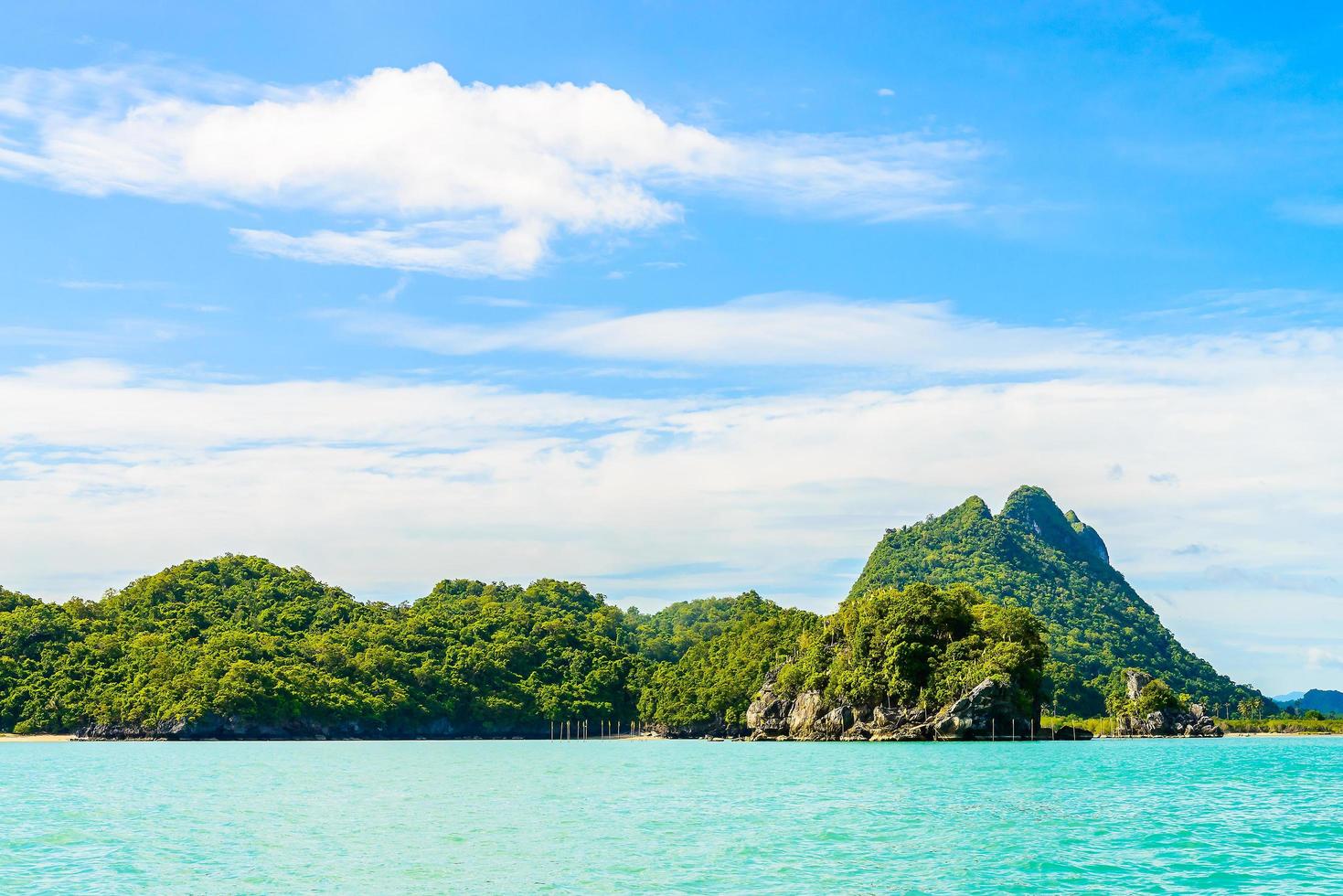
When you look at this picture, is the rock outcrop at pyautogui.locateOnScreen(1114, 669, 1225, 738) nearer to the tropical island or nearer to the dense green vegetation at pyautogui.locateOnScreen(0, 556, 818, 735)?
the tropical island

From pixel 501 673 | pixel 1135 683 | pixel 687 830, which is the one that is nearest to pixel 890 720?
pixel 1135 683

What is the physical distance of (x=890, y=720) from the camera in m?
115

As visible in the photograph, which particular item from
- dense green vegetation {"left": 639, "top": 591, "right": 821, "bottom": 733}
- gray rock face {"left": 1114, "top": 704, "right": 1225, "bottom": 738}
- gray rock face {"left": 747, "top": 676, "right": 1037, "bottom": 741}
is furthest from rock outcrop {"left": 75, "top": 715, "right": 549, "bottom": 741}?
gray rock face {"left": 1114, "top": 704, "right": 1225, "bottom": 738}

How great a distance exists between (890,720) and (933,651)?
24.7 ft

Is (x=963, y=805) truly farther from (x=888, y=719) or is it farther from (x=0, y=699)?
(x=0, y=699)

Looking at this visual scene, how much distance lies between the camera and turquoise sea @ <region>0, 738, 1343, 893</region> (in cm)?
2683

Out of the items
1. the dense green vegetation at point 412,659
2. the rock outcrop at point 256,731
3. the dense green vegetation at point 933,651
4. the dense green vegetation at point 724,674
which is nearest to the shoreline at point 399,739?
the rock outcrop at point 256,731

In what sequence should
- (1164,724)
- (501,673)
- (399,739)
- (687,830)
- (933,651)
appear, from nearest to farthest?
(687,830), (933,651), (1164,724), (399,739), (501,673)

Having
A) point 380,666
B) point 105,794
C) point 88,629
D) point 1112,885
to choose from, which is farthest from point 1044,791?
point 88,629

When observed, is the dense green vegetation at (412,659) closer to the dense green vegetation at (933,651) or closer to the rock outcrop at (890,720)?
the dense green vegetation at (933,651)

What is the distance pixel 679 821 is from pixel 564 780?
2367cm

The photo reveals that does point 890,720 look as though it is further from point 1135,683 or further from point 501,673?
point 501,673

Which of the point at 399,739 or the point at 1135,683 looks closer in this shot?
the point at 1135,683

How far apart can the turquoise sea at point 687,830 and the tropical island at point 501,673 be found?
45.4 metres
